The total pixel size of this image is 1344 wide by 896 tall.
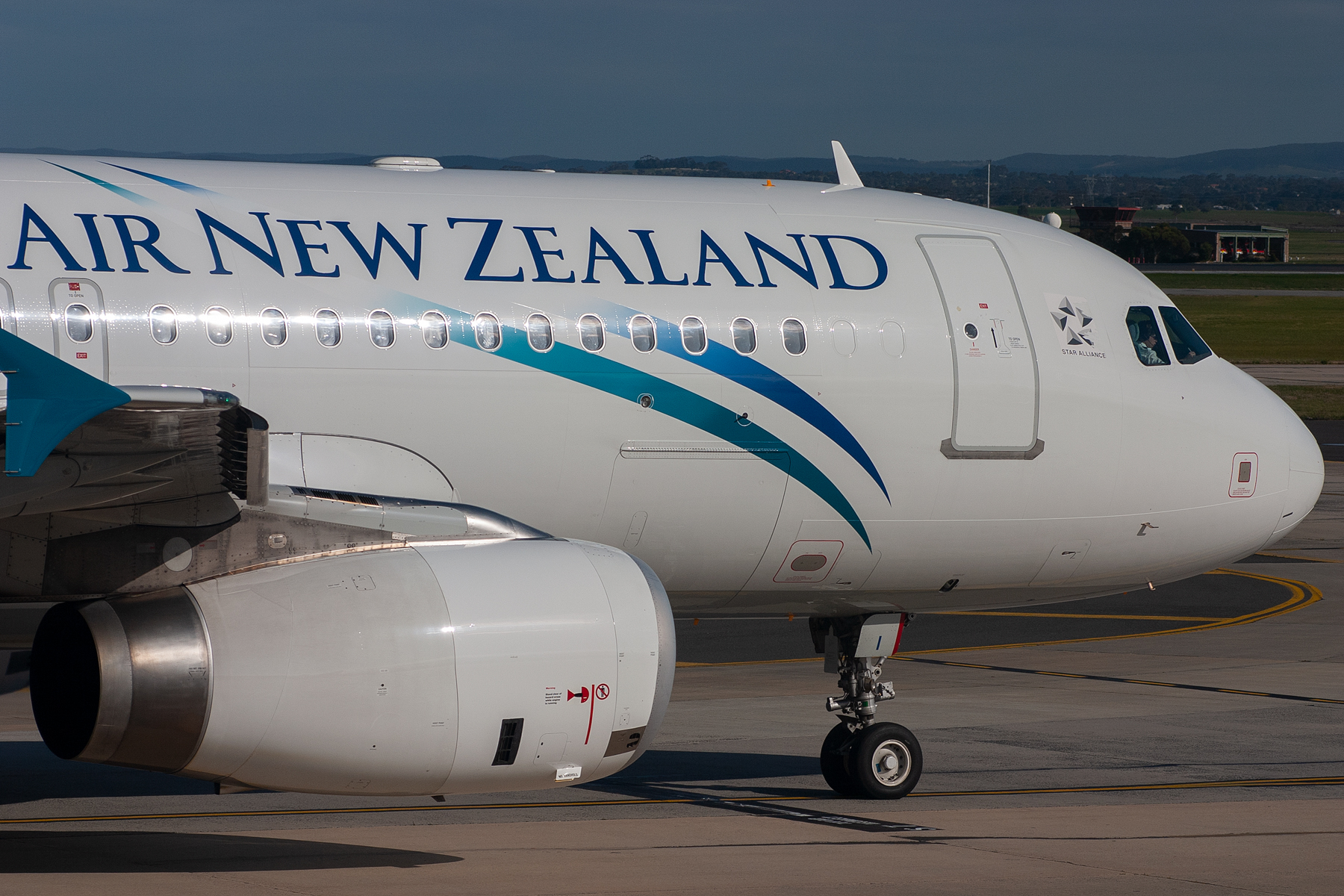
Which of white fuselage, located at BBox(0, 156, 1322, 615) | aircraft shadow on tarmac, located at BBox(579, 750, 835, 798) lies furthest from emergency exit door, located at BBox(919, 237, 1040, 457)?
aircraft shadow on tarmac, located at BBox(579, 750, 835, 798)

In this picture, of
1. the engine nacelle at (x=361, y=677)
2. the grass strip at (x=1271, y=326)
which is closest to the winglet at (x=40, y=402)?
the engine nacelle at (x=361, y=677)

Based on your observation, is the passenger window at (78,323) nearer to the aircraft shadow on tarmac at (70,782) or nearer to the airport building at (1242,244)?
the aircraft shadow on tarmac at (70,782)

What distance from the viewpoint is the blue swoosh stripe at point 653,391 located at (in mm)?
11398

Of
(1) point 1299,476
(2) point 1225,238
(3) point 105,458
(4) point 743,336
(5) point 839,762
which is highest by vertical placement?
(2) point 1225,238

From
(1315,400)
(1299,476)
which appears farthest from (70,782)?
(1315,400)

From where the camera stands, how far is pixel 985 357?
1292 centimetres

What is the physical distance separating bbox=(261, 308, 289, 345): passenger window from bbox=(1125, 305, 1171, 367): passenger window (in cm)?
691

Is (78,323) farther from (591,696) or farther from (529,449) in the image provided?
(591,696)

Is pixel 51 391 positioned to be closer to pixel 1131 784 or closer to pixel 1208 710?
pixel 1131 784

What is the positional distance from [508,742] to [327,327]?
124 inches

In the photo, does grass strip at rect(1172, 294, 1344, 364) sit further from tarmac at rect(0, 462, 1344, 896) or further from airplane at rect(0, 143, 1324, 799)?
airplane at rect(0, 143, 1324, 799)

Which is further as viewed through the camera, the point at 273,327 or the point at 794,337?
the point at 794,337

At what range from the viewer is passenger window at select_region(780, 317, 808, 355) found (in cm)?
1228

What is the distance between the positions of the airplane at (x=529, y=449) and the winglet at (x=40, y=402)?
2cm
